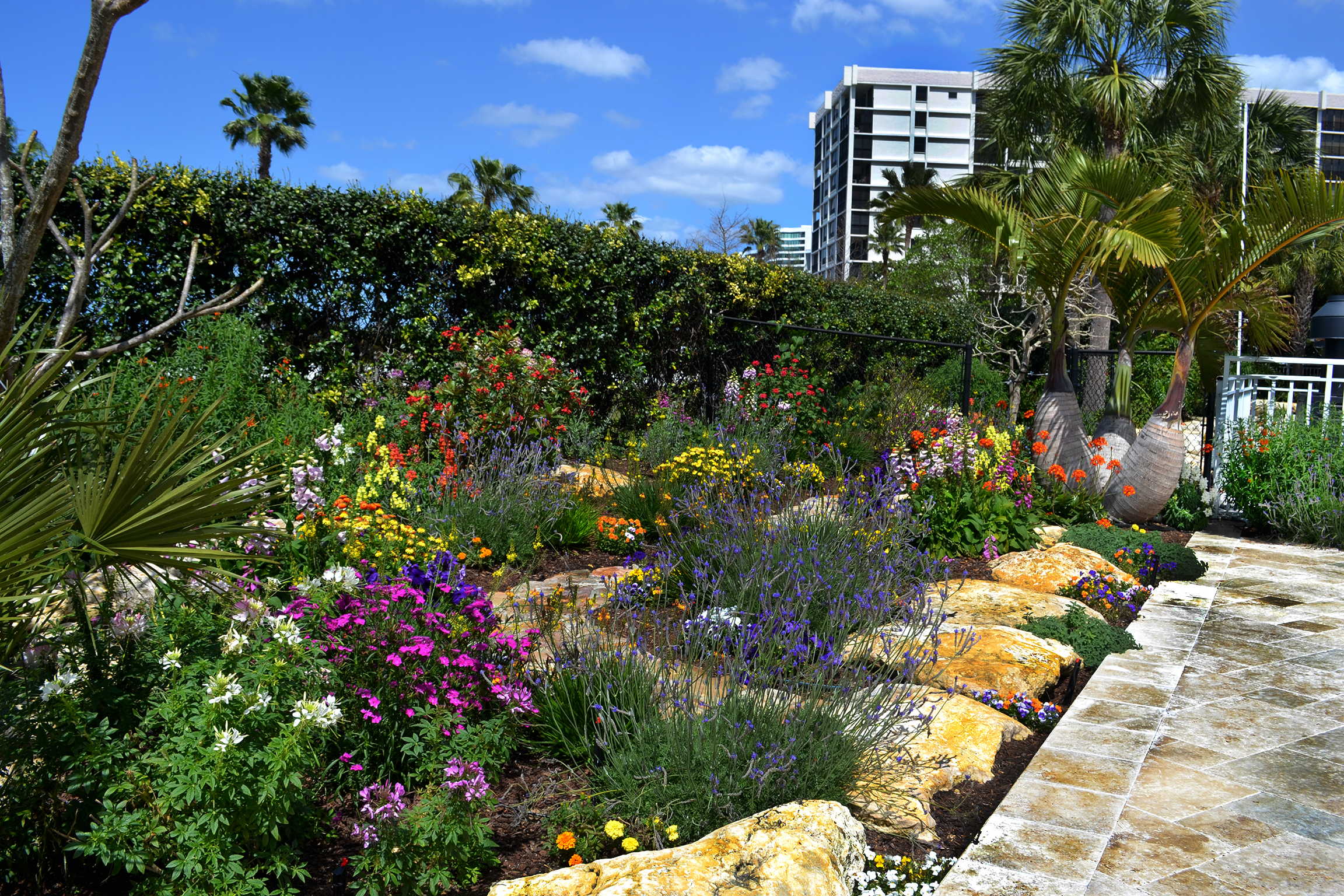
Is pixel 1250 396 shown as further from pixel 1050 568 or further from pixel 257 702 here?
pixel 257 702

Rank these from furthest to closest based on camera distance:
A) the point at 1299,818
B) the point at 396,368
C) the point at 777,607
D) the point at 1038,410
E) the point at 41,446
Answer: the point at 1038,410 < the point at 396,368 < the point at 777,607 < the point at 1299,818 < the point at 41,446

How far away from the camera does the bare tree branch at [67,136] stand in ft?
5.40

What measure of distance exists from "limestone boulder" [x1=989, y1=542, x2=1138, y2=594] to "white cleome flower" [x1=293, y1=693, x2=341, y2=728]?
14.0ft

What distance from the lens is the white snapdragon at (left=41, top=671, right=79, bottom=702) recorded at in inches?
73.3

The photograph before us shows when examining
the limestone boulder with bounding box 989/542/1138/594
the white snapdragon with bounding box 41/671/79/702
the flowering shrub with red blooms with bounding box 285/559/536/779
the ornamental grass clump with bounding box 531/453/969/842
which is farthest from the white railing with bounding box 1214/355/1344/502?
the white snapdragon with bounding box 41/671/79/702

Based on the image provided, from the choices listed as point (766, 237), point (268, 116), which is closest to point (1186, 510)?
point (268, 116)

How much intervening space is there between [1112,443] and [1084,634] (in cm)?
393

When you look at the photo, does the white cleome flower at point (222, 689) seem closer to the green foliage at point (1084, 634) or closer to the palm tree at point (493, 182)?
the green foliage at point (1084, 634)

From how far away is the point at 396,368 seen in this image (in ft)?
22.9

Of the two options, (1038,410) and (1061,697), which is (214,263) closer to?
(1061,697)

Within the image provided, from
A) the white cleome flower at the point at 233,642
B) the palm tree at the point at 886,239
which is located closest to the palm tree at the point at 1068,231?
the white cleome flower at the point at 233,642

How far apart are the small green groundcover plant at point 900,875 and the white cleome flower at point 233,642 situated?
1742 millimetres

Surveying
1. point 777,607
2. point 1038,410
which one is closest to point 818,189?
point 1038,410

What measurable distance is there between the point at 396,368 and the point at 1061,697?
545cm
